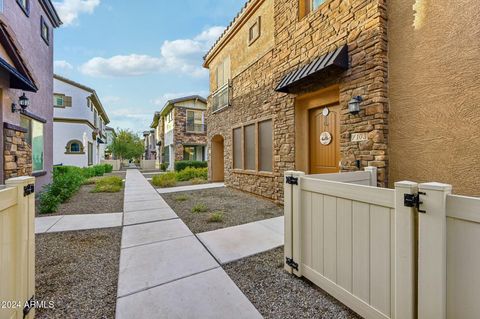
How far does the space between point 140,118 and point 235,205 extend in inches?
3813

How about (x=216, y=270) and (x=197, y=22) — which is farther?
(x=197, y=22)

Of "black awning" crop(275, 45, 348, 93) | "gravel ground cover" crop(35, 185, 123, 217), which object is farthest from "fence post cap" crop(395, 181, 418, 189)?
"gravel ground cover" crop(35, 185, 123, 217)

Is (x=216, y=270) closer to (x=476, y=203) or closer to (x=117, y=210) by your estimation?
(x=476, y=203)

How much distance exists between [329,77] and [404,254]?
3958mm

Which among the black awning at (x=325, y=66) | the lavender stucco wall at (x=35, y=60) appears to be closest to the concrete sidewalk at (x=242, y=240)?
the black awning at (x=325, y=66)

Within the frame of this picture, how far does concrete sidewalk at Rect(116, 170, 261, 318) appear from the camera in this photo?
2055 mm

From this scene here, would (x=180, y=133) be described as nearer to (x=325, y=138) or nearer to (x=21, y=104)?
(x=21, y=104)

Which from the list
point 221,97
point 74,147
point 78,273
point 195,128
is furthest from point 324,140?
point 74,147

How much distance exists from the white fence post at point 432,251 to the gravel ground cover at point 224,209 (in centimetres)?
342

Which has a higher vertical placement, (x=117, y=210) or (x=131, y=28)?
(x=131, y=28)

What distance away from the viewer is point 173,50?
28297mm

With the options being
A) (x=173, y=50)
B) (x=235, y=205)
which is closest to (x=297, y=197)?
(x=235, y=205)

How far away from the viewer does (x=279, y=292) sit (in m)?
2.37

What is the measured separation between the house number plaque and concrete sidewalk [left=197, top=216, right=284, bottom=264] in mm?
2121
